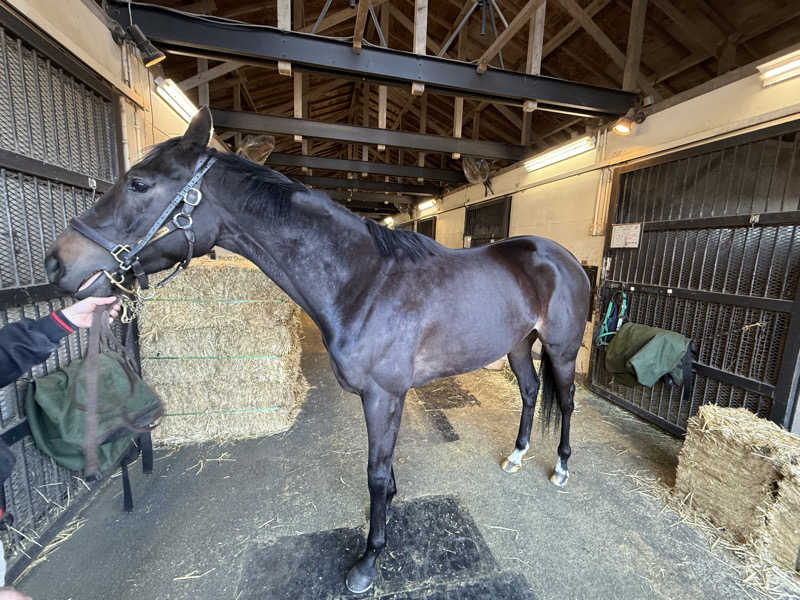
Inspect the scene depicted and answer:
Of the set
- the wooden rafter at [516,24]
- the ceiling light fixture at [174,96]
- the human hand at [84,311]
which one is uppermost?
the wooden rafter at [516,24]

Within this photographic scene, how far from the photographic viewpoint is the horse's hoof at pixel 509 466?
2072mm

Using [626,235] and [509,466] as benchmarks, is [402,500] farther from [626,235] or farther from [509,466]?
[626,235]

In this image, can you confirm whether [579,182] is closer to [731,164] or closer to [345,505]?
[731,164]

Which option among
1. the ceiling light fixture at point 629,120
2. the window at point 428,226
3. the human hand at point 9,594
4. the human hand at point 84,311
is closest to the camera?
the human hand at point 9,594

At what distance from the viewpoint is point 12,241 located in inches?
51.9

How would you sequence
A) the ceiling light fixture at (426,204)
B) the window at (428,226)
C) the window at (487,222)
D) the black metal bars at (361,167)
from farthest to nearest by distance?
1. the window at (428,226)
2. the ceiling light fixture at (426,204)
3. the black metal bars at (361,167)
4. the window at (487,222)

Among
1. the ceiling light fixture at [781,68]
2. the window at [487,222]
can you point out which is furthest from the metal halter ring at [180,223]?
the window at [487,222]

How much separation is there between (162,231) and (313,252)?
499 millimetres

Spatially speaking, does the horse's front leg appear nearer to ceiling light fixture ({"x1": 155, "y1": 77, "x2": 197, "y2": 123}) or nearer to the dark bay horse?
the dark bay horse

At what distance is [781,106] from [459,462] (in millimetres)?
3166

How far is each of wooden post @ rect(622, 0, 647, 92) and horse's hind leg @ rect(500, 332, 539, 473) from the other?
2759 millimetres

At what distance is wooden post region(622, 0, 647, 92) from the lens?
9.10 feet

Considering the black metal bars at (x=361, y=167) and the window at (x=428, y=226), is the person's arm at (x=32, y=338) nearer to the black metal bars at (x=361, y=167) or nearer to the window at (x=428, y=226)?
the black metal bars at (x=361, y=167)

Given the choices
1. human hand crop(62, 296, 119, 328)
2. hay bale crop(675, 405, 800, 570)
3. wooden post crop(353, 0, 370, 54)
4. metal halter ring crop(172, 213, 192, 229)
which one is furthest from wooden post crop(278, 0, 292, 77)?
hay bale crop(675, 405, 800, 570)
